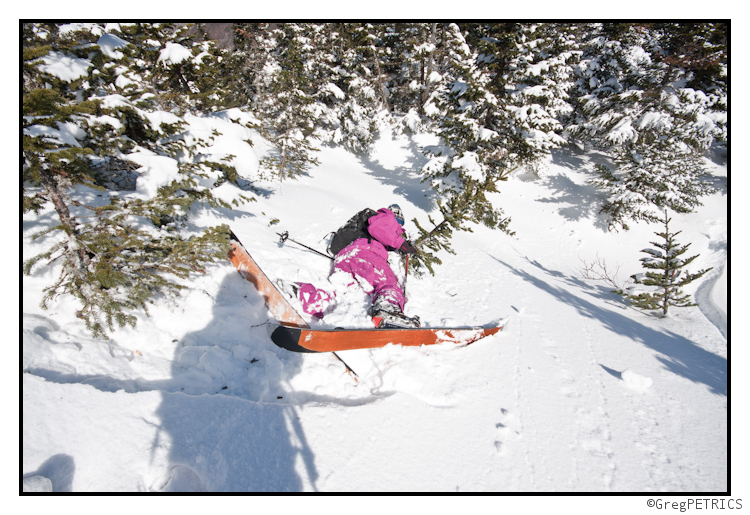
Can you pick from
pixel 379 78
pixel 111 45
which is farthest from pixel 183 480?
pixel 379 78

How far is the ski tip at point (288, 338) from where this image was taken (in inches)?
118

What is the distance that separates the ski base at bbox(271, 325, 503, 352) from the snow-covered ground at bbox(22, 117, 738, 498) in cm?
12

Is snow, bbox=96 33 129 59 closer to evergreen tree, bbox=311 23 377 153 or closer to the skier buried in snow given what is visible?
the skier buried in snow

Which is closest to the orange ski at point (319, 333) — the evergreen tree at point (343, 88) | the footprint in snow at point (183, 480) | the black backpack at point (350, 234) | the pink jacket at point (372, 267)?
the pink jacket at point (372, 267)

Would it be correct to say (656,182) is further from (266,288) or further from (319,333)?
(266,288)

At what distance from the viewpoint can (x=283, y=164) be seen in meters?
12.0

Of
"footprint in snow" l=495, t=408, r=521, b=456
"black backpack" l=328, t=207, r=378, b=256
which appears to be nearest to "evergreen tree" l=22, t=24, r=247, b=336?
"black backpack" l=328, t=207, r=378, b=256

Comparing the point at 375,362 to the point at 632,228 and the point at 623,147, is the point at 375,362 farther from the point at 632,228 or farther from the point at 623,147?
the point at 623,147

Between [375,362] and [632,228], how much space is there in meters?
14.1

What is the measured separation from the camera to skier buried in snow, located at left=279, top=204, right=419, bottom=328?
12.6 feet

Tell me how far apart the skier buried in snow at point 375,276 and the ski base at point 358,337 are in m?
0.24

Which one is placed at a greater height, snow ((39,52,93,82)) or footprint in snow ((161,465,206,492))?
snow ((39,52,93,82))
